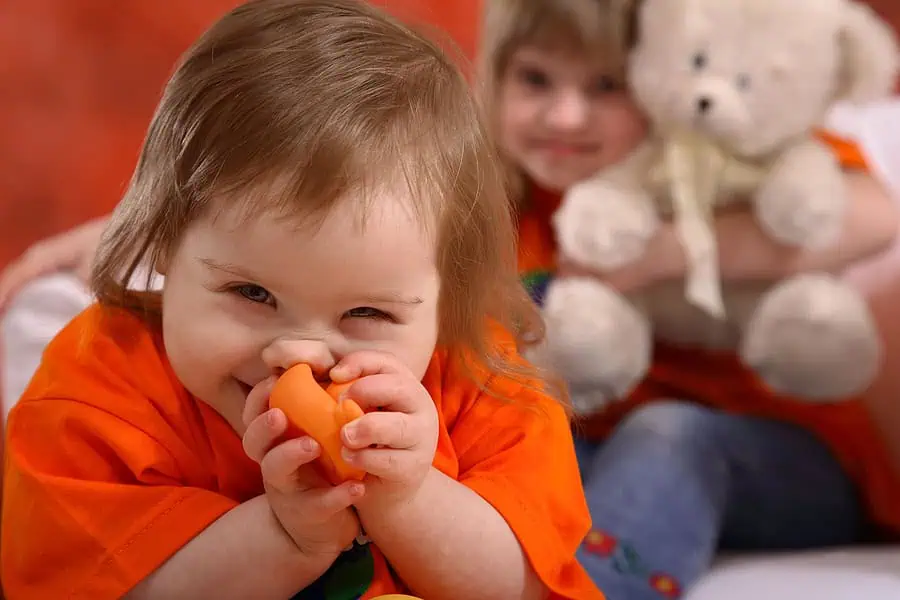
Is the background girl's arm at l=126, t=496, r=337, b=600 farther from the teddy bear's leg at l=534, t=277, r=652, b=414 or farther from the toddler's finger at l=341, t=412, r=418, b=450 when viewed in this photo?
the teddy bear's leg at l=534, t=277, r=652, b=414

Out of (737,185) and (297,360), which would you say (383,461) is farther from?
(737,185)

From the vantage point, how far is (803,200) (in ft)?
3.18

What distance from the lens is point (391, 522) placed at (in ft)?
2.02

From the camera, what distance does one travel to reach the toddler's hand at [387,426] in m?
0.55

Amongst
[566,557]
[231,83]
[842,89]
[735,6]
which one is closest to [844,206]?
[842,89]

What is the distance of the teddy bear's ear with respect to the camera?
961mm

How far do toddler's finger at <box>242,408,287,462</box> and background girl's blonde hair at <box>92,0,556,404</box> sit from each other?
0.11m

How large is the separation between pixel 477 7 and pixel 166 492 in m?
1.01

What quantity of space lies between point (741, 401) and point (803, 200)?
252mm

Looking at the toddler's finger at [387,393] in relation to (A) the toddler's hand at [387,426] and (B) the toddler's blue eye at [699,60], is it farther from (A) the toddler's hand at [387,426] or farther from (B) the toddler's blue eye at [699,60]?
(B) the toddler's blue eye at [699,60]

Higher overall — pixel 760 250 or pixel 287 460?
pixel 287 460

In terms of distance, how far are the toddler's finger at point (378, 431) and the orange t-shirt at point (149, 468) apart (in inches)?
4.3

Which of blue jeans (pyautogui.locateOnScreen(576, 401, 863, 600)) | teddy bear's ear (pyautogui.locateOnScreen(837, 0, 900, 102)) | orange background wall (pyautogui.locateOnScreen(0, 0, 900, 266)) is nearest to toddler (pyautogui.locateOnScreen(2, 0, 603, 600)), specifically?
blue jeans (pyautogui.locateOnScreen(576, 401, 863, 600))

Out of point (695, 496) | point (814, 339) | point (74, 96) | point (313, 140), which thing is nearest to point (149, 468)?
point (313, 140)
